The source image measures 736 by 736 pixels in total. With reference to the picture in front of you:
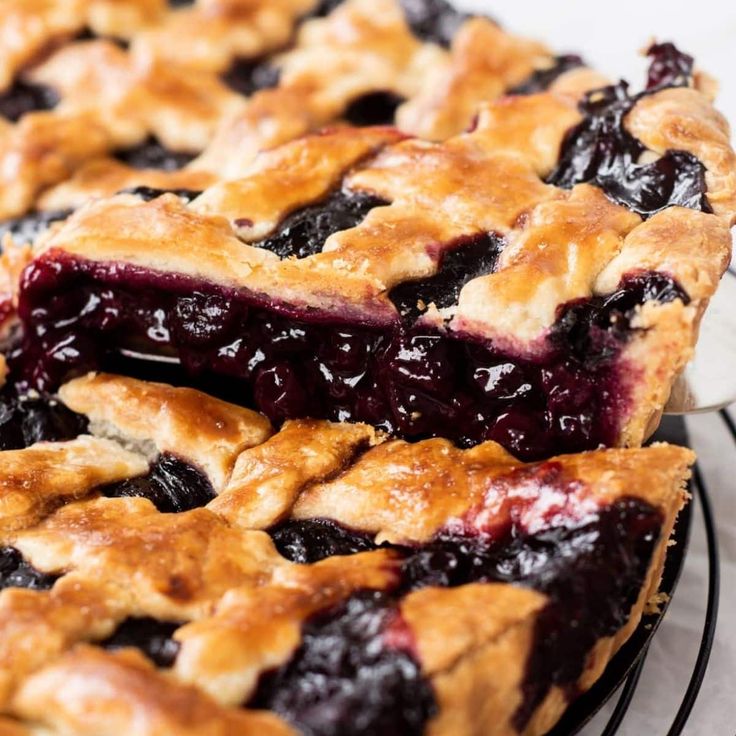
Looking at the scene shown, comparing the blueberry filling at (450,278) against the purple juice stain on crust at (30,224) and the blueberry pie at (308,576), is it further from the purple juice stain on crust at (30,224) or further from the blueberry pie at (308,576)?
the purple juice stain on crust at (30,224)

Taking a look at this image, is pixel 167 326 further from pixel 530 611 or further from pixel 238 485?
pixel 530 611

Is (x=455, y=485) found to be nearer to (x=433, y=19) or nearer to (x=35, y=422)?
(x=35, y=422)

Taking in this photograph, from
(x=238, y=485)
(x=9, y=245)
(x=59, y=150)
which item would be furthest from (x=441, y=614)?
(x=59, y=150)

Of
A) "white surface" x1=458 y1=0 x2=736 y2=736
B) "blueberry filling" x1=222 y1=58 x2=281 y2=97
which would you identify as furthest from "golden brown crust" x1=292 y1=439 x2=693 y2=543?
"blueberry filling" x1=222 y1=58 x2=281 y2=97

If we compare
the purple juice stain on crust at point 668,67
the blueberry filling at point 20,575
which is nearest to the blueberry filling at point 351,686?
the blueberry filling at point 20,575

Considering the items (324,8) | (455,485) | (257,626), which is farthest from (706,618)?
(324,8)

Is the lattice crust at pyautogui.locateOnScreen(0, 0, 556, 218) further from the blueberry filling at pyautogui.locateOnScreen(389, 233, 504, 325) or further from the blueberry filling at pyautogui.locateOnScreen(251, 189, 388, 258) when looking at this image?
the blueberry filling at pyautogui.locateOnScreen(389, 233, 504, 325)
